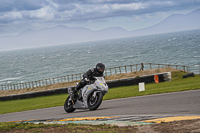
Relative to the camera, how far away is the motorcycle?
993cm

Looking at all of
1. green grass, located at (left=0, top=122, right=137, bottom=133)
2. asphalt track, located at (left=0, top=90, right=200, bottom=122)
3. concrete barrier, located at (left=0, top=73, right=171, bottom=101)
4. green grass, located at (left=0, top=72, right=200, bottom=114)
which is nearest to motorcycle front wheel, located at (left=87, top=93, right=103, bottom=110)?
asphalt track, located at (left=0, top=90, right=200, bottom=122)

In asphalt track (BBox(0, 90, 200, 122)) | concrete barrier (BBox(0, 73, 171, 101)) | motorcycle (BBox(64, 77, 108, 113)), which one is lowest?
concrete barrier (BBox(0, 73, 171, 101))

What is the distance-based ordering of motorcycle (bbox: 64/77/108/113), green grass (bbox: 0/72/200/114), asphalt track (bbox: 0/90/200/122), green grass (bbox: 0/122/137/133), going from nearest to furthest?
green grass (bbox: 0/122/137/133) < asphalt track (bbox: 0/90/200/122) < motorcycle (bbox: 64/77/108/113) < green grass (bbox: 0/72/200/114)

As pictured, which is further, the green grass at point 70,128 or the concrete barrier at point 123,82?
the concrete barrier at point 123,82

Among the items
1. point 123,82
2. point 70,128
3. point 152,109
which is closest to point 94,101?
point 152,109

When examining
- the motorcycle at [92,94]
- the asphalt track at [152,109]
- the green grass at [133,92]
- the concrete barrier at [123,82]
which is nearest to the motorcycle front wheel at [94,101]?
the motorcycle at [92,94]

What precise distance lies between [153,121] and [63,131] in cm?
209

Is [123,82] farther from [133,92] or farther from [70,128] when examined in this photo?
[70,128]

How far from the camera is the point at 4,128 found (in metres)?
7.95

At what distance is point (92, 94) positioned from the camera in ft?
33.6

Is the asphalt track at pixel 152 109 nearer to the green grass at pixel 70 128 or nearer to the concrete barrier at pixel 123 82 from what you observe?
the green grass at pixel 70 128

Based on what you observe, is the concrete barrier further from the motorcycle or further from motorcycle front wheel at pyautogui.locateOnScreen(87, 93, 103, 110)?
motorcycle front wheel at pyautogui.locateOnScreen(87, 93, 103, 110)

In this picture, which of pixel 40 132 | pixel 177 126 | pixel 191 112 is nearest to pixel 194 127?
pixel 177 126

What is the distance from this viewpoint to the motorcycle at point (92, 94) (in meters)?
9.93
